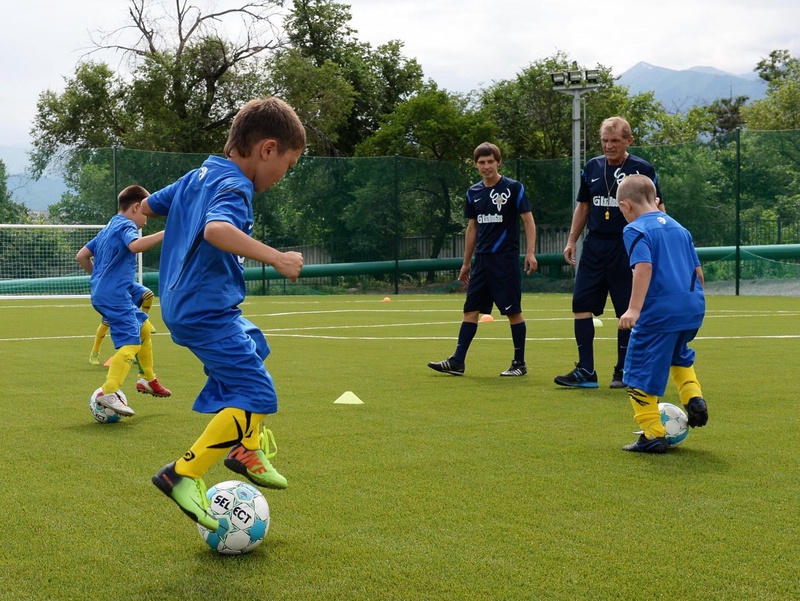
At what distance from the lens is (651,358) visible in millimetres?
5117

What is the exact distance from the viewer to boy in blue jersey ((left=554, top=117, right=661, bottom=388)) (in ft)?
24.7

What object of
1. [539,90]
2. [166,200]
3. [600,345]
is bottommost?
[600,345]

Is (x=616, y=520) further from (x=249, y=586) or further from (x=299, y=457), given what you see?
(x=299, y=457)

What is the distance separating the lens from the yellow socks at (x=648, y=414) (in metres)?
5.04

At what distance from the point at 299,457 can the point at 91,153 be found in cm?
2036

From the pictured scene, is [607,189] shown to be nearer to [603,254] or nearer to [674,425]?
[603,254]

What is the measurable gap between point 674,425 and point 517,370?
3227 mm

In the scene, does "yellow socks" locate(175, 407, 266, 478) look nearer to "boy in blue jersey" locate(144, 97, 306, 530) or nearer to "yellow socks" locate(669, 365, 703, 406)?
"boy in blue jersey" locate(144, 97, 306, 530)

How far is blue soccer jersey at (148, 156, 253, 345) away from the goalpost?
19703 mm

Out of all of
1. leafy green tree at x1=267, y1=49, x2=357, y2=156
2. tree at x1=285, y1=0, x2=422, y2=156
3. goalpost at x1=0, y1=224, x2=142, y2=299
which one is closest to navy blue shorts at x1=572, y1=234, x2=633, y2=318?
goalpost at x1=0, y1=224, x2=142, y2=299

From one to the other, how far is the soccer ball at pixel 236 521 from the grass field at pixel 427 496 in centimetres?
6

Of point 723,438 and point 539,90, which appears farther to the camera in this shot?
point 539,90

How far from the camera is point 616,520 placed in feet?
12.3

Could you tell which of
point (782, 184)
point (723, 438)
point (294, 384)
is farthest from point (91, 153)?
point (723, 438)
